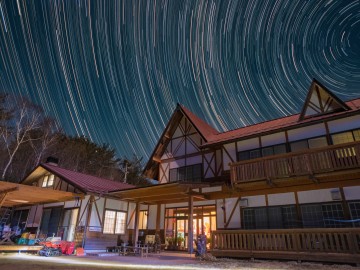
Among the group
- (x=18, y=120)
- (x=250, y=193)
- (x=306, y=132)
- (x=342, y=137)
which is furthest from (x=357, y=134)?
(x=18, y=120)

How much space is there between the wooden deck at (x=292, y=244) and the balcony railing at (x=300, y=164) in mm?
2574

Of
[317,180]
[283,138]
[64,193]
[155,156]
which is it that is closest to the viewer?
[317,180]

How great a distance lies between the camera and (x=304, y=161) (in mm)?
11492

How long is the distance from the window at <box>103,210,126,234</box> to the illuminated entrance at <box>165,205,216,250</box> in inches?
141

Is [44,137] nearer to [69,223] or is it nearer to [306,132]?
[69,223]

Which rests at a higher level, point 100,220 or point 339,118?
point 339,118

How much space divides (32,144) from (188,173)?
19.7 m

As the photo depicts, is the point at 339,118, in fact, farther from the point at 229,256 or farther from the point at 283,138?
the point at 229,256

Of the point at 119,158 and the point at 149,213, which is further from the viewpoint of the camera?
the point at 119,158

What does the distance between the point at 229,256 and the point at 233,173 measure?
411cm

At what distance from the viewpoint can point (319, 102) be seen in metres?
14.3

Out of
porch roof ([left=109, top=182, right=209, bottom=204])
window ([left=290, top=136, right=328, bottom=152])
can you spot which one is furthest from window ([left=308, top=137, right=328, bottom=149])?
porch roof ([left=109, top=182, right=209, bottom=204])

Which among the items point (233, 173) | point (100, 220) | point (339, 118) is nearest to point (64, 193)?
point (100, 220)

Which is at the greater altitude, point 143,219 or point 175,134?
point 175,134
